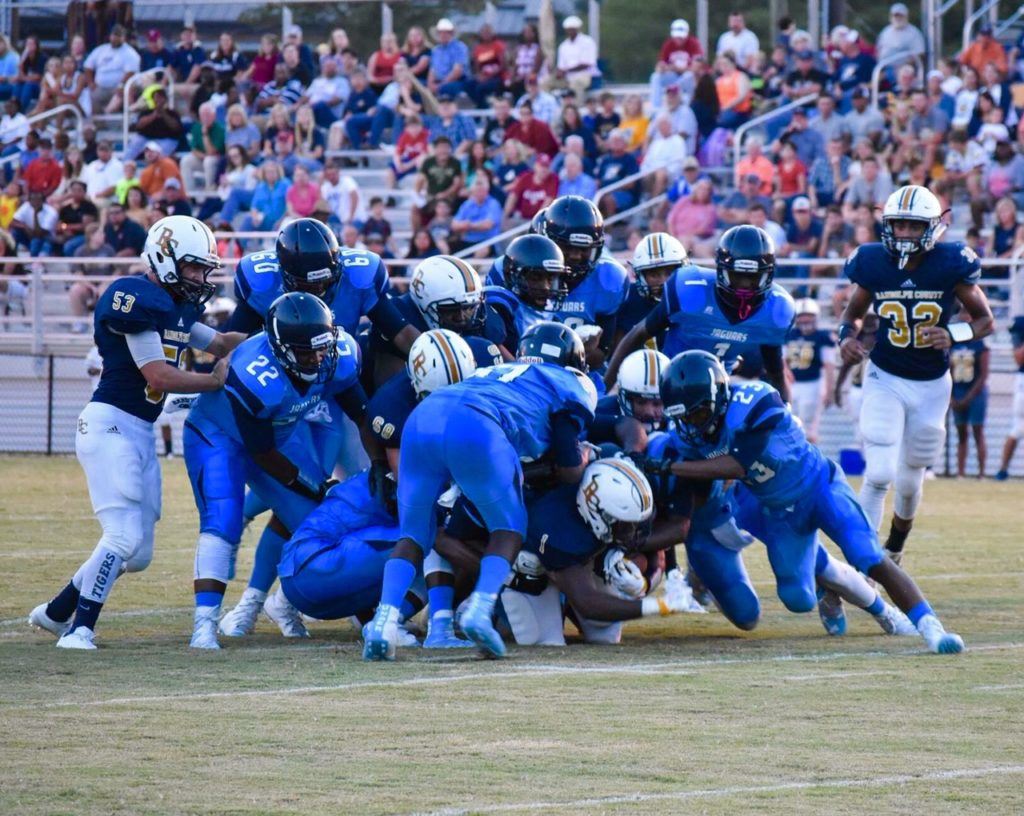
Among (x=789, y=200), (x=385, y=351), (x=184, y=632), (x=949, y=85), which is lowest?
(x=184, y=632)

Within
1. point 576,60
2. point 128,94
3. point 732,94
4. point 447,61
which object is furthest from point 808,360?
point 128,94

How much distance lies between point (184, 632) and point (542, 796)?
3739mm

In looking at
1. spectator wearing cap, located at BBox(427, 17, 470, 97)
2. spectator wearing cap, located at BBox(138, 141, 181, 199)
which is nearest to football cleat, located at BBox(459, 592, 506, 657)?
spectator wearing cap, located at BBox(138, 141, 181, 199)

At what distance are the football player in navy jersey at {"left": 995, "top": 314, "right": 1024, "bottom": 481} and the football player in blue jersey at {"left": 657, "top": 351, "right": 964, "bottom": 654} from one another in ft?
31.3

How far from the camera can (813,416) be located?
725 inches

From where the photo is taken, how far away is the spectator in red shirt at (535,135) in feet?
68.5

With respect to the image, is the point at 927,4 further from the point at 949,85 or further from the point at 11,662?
the point at 11,662

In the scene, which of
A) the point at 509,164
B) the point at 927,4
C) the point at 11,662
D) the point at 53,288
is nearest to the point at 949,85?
the point at 927,4

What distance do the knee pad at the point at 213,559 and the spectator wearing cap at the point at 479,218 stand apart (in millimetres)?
11995

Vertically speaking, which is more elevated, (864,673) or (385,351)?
(385,351)

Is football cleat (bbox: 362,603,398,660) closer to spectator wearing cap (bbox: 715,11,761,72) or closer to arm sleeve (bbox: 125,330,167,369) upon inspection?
arm sleeve (bbox: 125,330,167,369)

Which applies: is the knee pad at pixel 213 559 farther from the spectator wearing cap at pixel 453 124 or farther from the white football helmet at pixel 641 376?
the spectator wearing cap at pixel 453 124

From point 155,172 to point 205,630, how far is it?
1534 cm

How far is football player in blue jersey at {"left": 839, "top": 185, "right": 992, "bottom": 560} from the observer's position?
379 inches
